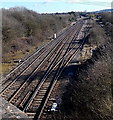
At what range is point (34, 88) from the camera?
14.9 m

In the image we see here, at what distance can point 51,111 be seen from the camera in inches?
439

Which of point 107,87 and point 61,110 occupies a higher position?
point 107,87

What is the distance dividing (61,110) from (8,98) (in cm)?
352

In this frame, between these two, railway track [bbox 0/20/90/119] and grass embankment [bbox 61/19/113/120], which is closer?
grass embankment [bbox 61/19/113/120]

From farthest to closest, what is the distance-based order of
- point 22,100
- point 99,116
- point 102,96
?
point 22,100
point 102,96
point 99,116

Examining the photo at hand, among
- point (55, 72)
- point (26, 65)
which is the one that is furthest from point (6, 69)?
point (55, 72)

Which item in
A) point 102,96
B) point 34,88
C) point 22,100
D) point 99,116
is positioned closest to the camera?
point 99,116

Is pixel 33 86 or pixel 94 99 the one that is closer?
pixel 94 99

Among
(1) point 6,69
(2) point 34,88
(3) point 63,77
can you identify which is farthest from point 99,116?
(1) point 6,69

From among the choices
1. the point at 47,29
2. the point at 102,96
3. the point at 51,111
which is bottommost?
the point at 51,111

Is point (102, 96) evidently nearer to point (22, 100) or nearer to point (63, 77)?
point (22, 100)

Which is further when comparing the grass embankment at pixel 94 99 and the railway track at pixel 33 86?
the railway track at pixel 33 86

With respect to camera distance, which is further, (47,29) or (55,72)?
(47,29)

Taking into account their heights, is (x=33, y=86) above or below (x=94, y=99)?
below
